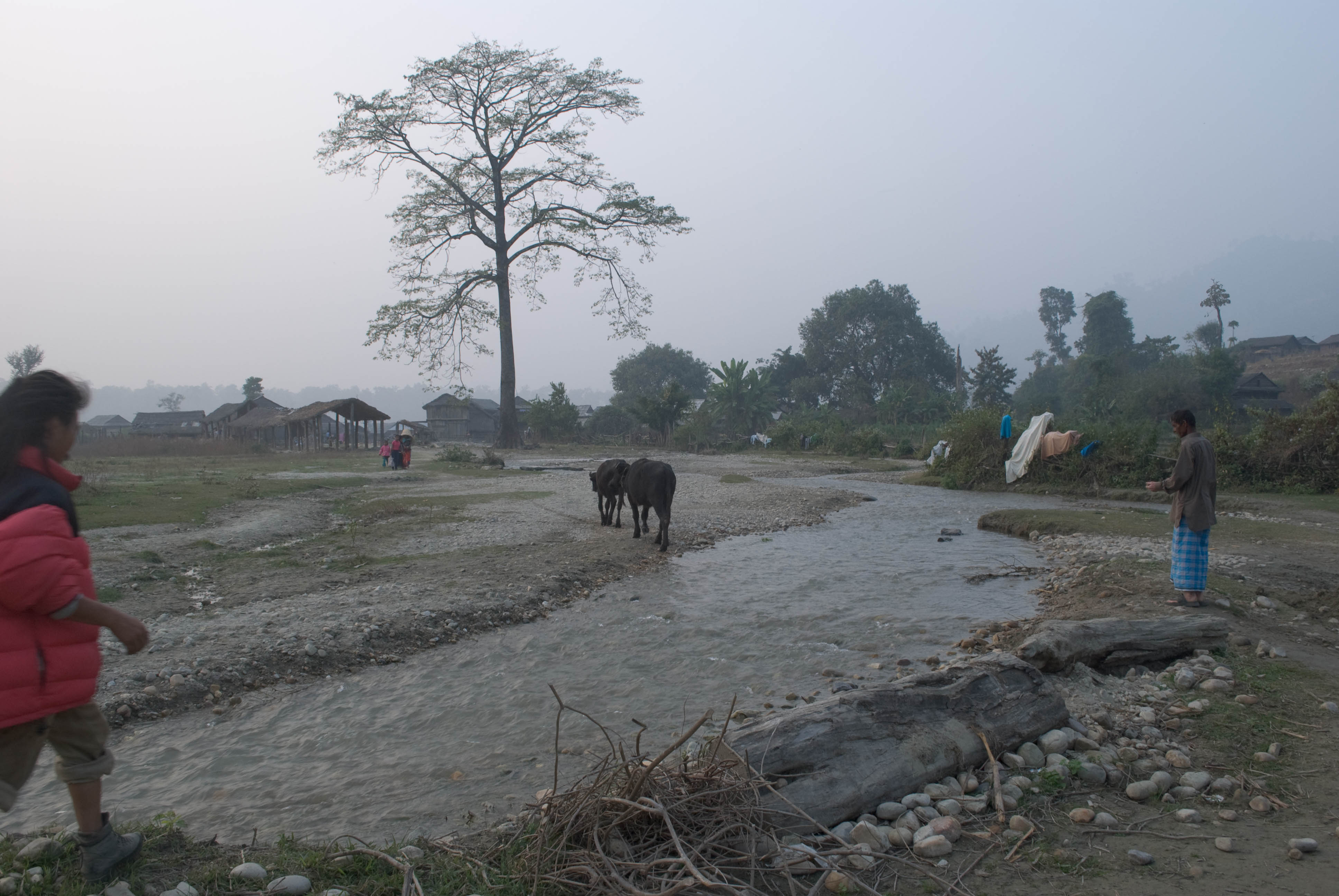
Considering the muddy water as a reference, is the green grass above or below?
above

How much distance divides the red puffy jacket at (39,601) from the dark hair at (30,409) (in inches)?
1.8

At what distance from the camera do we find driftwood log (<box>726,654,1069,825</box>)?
3.36m

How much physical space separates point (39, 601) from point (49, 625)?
14 centimetres

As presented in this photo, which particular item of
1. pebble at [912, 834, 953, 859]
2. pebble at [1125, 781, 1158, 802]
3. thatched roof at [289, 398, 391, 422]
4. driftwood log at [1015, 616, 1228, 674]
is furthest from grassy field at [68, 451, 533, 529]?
pebble at [1125, 781, 1158, 802]

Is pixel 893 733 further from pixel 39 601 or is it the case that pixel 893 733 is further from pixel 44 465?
pixel 44 465

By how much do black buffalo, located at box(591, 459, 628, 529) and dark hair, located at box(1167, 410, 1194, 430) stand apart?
309 inches

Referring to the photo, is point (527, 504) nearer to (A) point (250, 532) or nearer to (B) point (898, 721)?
(A) point (250, 532)

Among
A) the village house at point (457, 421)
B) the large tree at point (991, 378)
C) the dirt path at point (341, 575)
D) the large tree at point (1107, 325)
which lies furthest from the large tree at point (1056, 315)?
the dirt path at point (341, 575)

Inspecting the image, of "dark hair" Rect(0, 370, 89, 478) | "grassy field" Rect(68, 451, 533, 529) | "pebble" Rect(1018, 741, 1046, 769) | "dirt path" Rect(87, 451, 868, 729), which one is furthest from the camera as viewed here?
"grassy field" Rect(68, 451, 533, 529)

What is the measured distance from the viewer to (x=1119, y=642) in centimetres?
529

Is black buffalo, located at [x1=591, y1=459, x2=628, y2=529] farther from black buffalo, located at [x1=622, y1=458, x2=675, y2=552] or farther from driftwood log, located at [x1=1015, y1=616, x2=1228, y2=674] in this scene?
driftwood log, located at [x1=1015, y1=616, x2=1228, y2=674]

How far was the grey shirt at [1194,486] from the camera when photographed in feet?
21.2

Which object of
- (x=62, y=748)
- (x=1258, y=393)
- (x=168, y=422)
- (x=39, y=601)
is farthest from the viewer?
(x=168, y=422)

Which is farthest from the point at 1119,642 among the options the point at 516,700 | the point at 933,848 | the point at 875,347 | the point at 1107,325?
the point at 1107,325
